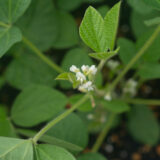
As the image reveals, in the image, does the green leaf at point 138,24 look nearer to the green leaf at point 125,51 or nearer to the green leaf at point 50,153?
the green leaf at point 125,51

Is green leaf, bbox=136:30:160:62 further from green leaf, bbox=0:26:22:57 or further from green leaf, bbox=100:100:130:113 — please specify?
green leaf, bbox=0:26:22:57

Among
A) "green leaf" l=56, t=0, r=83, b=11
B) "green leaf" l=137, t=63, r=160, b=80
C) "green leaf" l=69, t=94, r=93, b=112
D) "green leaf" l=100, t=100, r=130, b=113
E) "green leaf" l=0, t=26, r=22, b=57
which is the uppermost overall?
"green leaf" l=0, t=26, r=22, b=57

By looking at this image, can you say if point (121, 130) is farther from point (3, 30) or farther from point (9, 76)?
point (3, 30)

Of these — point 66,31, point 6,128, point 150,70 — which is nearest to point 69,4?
point 66,31

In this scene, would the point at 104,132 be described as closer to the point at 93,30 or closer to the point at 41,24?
the point at 41,24

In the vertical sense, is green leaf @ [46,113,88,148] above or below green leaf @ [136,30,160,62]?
below

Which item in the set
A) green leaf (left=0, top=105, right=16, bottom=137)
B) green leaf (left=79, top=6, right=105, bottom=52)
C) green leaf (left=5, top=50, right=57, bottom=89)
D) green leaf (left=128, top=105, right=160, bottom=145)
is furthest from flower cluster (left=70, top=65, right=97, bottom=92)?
green leaf (left=128, top=105, right=160, bottom=145)

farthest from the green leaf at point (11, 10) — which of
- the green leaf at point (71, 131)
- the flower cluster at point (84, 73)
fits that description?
the green leaf at point (71, 131)

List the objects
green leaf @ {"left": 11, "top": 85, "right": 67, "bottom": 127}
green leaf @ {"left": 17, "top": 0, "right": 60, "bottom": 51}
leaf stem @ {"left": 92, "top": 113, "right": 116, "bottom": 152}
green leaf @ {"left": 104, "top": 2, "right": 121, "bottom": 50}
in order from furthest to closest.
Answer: leaf stem @ {"left": 92, "top": 113, "right": 116, "bottom": 152}
green leaf @ {"left": 17, "top": 0, "right": 60, "bottom": 51}
green leaf @ {"left": 11, "top": 85, "right": 67, "bottom": 127}
green leaf @ {"left": 104, "top": 2, "right": 121, "bottom": 50}
